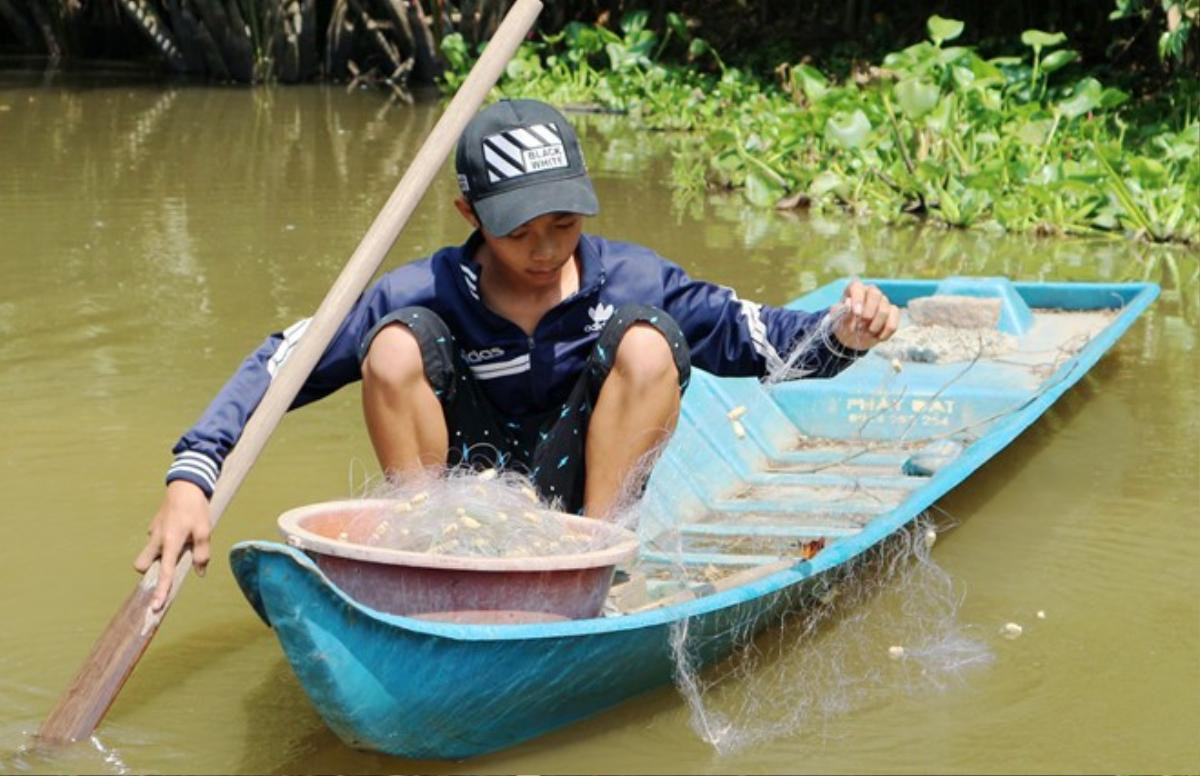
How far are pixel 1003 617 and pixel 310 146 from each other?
7.21 m

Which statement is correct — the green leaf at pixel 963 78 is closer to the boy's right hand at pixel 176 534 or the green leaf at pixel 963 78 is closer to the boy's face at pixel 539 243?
the boy's face at pixel 539 243

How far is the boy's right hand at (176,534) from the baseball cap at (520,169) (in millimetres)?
634

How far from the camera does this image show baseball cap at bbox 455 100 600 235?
274 centimetres

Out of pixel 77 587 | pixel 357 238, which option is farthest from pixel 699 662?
pixel 357 238

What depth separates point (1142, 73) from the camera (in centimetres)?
1017

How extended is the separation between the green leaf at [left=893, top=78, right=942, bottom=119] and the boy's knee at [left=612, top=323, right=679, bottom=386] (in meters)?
4.72

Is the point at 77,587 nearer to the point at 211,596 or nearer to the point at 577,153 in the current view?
the point at 211,596

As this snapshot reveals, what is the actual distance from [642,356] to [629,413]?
0.31 ft

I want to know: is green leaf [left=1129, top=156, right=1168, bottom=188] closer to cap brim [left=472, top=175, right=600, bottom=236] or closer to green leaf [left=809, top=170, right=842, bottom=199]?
green leaf [left=809, top=170, right=842, bottom=199]

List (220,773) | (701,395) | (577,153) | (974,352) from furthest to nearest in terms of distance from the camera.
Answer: (974,352)
(701,395)
(577,153)
(220,773)

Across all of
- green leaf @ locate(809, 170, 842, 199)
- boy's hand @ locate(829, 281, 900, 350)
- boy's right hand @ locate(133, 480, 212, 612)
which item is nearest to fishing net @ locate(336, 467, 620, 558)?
boy's right hand @ locate(133, 480, 212, 612)

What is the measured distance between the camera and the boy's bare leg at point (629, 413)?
9.04 feet

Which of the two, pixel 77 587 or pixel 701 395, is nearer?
pixel 77 587

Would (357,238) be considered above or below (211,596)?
below
